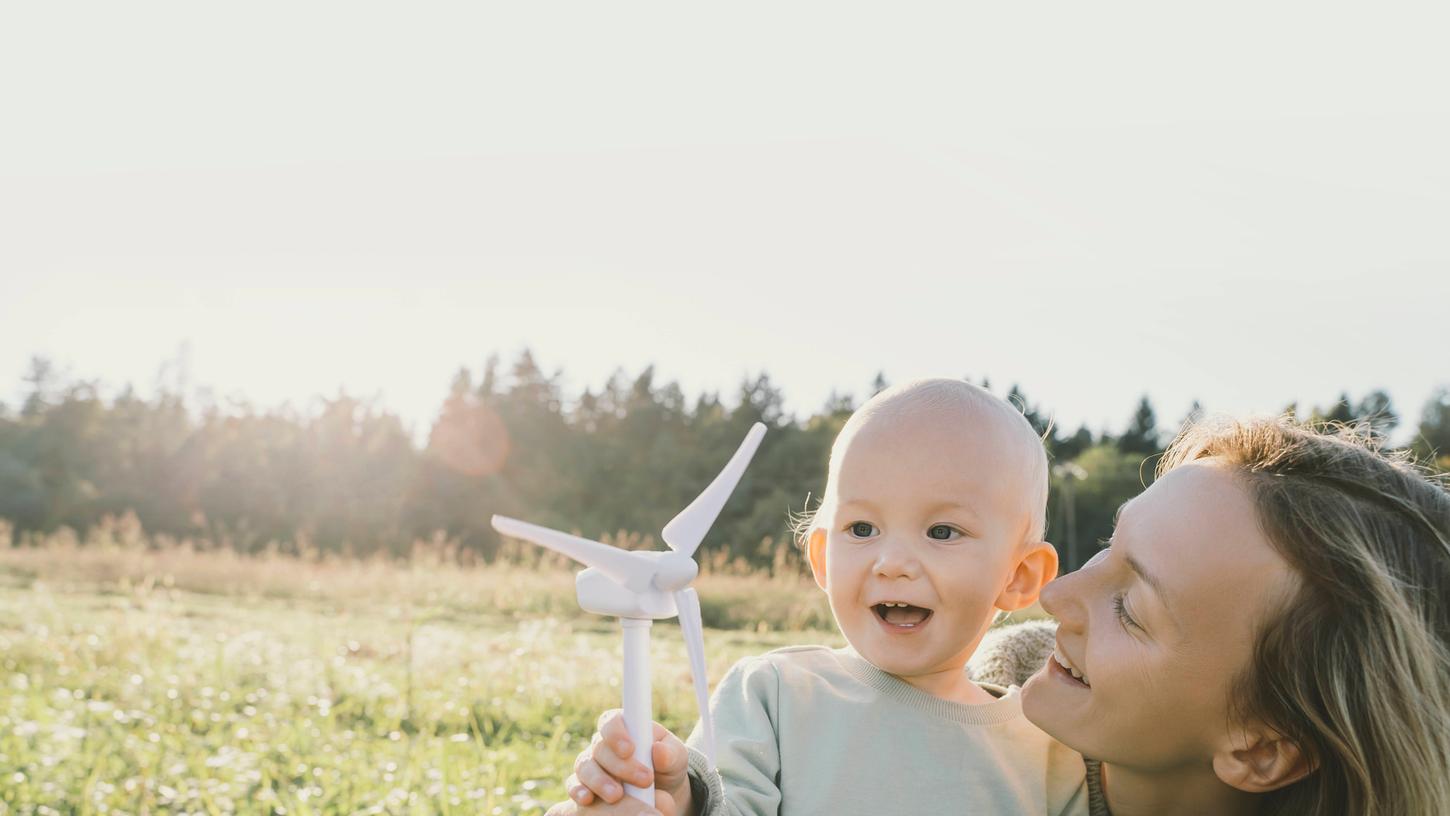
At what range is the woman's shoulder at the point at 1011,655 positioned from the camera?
296 centimetres

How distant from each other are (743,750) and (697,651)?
1.03 ft

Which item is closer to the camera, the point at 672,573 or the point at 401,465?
the point at 672,573

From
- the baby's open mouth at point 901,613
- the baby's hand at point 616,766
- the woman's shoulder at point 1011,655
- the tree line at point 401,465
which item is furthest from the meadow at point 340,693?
the tree line at point 401,465

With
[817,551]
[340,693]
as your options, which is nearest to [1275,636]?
[817,551]

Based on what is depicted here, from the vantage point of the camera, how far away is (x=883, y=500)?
Result: 2.52 metres

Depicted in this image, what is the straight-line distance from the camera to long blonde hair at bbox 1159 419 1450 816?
84.9 inches

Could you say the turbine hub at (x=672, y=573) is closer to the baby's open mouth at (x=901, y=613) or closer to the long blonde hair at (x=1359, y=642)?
the baby's open mouth at (x=901, y=613)

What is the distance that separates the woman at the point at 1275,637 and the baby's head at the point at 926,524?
194mm

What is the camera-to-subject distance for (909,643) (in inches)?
99.7

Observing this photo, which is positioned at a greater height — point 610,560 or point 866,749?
point 610,560

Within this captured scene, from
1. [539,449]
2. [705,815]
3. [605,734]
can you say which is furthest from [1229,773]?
[539,449]

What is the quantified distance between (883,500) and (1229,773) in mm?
849

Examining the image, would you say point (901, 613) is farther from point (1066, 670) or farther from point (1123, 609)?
point (1123, 609)

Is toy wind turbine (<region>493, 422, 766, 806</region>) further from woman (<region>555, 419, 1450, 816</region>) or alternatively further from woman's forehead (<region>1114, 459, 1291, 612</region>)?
woman's forehead (<region>1114, 459, 1291, 612</region>)
